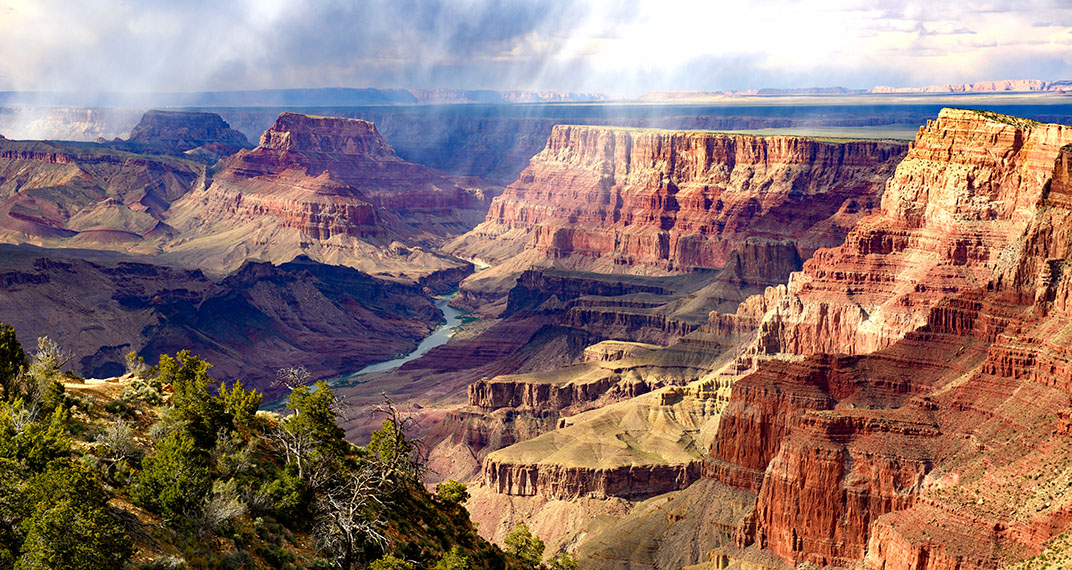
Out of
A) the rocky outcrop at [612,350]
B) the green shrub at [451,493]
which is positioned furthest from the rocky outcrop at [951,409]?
the rocky outcrop at [612,350]

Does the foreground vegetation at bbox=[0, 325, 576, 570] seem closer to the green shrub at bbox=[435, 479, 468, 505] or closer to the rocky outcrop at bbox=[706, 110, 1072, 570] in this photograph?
the green shrub at bbox=[435, 479, 468, 505]

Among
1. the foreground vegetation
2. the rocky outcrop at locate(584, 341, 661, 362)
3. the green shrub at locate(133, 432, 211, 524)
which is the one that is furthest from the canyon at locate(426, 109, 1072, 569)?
the green shrub at locate(133, 432, 211, 524)

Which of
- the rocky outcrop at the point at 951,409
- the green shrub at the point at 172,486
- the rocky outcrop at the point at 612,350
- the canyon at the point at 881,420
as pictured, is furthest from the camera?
the rocky outcrop at the point at 612,350

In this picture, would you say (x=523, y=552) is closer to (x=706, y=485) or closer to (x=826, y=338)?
(x=706, y=485)

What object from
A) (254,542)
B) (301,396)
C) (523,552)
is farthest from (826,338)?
(254,542)

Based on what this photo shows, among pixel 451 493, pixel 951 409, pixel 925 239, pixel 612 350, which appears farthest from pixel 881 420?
pixel 612 350

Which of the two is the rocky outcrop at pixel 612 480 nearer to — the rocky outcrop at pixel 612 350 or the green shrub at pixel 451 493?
the rocky outcrop at pixel 612 350
